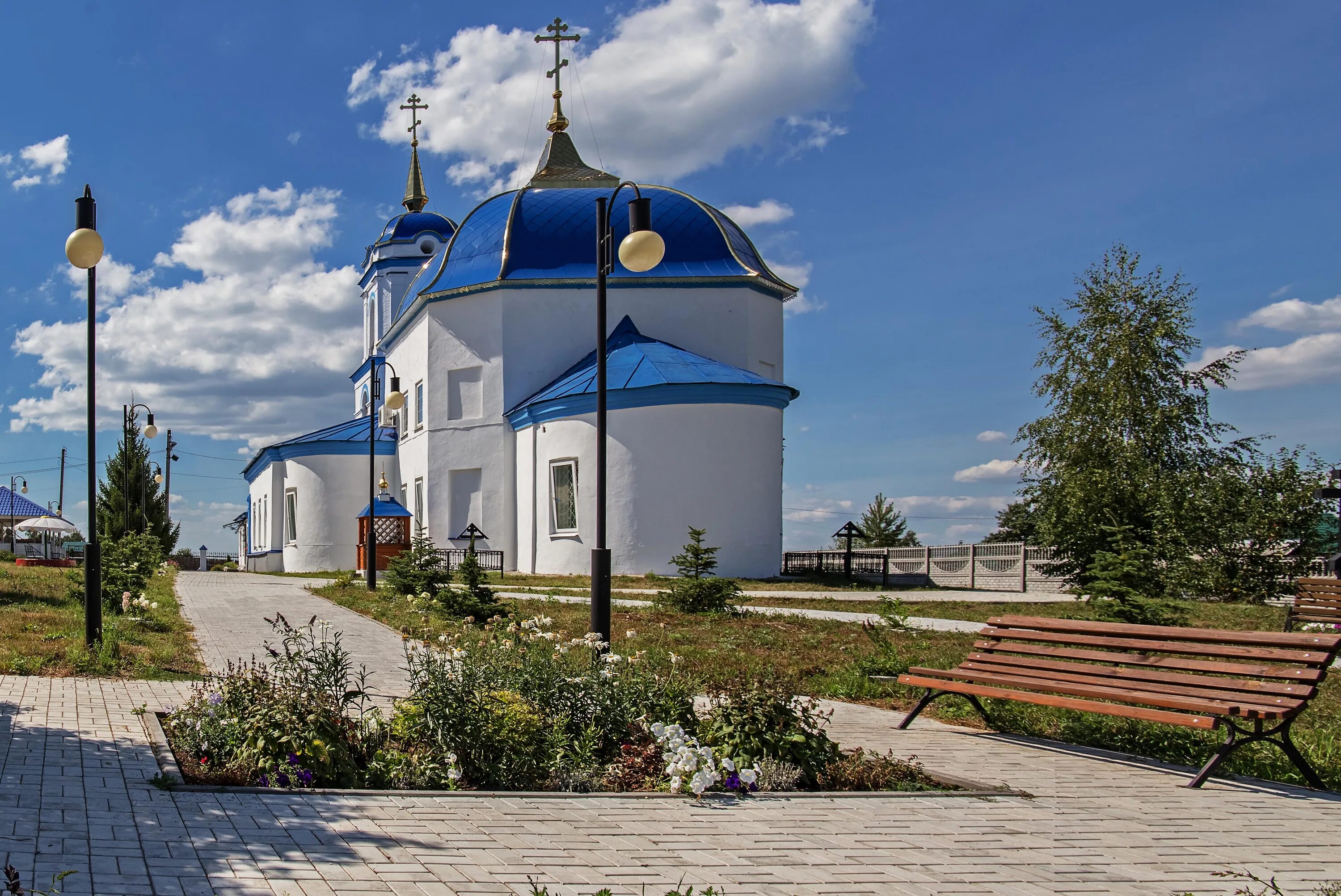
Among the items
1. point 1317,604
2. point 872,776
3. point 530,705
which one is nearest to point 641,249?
point 530,705

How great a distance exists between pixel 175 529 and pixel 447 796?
4703cm

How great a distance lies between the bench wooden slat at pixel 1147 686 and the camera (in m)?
6.11

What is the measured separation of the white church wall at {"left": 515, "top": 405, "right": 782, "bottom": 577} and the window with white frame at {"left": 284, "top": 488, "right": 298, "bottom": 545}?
16530 millimetres

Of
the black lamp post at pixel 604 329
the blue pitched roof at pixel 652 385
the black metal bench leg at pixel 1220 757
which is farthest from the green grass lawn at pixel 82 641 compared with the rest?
the blue pitched roof at pixel 652 385

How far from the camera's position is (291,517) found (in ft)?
127

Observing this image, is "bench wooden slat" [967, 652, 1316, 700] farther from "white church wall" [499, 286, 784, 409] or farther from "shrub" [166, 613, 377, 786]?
"white church wall" [499, 286, 784, 409]

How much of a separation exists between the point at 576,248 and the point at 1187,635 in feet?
79.2

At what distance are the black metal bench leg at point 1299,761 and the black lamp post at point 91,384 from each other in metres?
9.76

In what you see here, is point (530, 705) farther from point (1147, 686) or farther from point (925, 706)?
point (1147, 686)

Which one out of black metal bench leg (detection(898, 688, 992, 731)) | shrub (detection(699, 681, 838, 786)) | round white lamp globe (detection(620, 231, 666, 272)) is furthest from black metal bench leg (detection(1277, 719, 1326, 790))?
round white lamp globe (detection(620, 231, 666, 272))

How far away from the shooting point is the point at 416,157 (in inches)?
1964

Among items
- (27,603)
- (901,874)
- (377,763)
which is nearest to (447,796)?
(377,763)

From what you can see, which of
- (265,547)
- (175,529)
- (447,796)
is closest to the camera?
(447,796)

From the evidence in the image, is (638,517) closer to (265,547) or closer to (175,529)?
(265,547)
